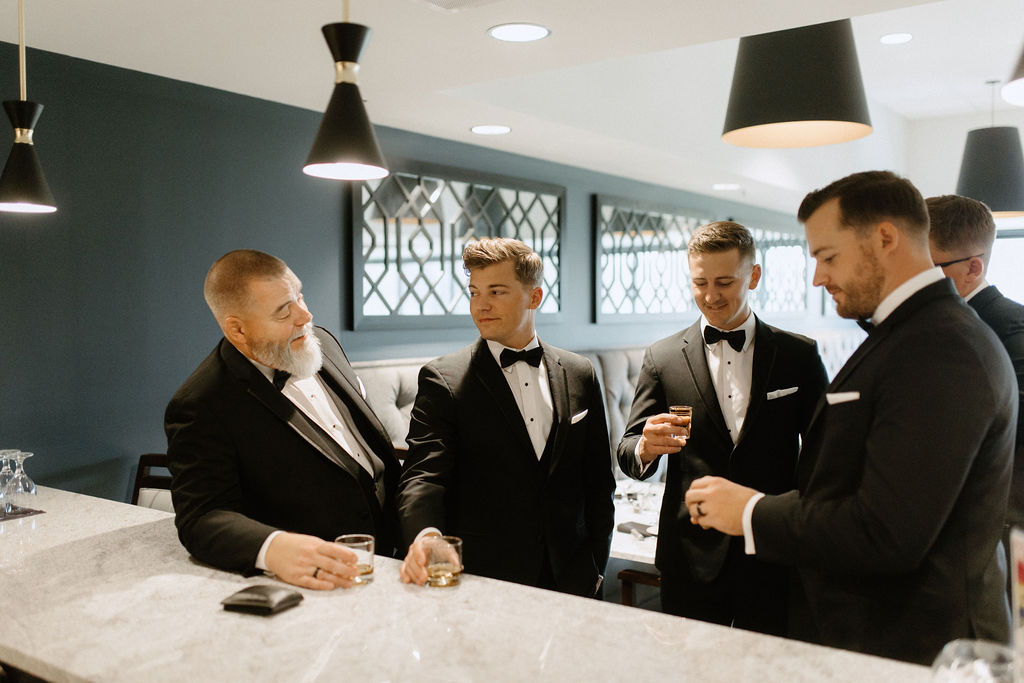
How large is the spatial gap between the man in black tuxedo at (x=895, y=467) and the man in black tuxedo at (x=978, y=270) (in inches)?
37.4

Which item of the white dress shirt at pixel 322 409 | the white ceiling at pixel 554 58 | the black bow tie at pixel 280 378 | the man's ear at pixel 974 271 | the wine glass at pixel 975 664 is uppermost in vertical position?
the white ceiling at pixel 554 58

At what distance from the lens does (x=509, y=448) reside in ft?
7.05

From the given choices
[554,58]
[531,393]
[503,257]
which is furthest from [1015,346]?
[554,58]

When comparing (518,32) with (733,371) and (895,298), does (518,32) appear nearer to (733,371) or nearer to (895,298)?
(733,371)

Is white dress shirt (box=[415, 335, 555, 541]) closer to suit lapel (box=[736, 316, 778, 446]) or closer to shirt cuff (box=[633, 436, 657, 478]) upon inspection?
shirt cuff (box=[633, 436, 657, 478])

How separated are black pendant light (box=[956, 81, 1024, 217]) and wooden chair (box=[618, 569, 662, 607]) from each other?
373 cm

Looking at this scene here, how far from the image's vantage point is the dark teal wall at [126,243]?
2.84 m

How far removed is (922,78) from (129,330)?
699 cm

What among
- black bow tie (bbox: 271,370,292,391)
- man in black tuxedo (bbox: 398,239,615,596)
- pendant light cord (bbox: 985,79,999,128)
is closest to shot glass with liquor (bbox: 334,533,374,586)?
man in black tuxedo (bbox: 398,239,615,596)

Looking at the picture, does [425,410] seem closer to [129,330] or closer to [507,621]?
[507,621]

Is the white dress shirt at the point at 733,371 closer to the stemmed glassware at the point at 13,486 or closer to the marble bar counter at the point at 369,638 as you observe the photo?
the marble bar counter at the point at 369,638

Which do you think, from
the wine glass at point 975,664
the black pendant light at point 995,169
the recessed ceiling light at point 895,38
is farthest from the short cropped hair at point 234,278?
the recessed ceiling light at point 895,38

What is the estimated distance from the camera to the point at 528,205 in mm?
4984

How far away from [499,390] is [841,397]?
92 cm
